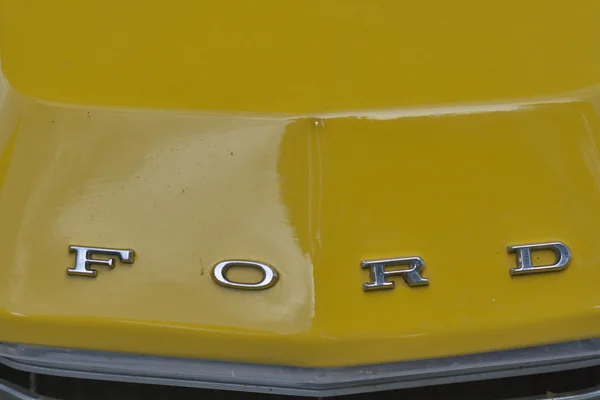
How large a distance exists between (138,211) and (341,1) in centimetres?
62

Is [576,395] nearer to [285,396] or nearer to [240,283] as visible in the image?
[285,396]

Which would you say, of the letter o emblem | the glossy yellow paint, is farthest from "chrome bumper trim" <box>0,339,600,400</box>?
the letter o emblem

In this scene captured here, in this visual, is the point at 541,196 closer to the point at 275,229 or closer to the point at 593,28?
the point at 593,28

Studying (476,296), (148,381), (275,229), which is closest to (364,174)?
(275,229)

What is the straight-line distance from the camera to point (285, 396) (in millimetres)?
1431

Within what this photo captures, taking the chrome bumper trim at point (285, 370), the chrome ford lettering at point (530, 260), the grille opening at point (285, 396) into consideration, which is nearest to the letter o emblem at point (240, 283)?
the chrome bumper trim at point (285, 370)

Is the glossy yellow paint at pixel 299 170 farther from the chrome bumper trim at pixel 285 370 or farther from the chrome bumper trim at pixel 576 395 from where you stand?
the chrome bumper trim at pixel 576 395

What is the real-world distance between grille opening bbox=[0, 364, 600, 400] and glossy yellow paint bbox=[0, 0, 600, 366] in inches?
7.7

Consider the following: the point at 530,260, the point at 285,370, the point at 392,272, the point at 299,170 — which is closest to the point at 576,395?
the point at 530,260

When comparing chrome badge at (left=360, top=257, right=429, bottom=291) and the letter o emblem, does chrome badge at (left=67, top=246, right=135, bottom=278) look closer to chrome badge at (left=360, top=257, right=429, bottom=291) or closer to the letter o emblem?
the letter o emblem

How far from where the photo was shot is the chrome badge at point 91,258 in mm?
1300

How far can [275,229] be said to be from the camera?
130 cm

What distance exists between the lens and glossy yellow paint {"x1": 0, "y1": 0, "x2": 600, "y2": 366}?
1289 millimetres

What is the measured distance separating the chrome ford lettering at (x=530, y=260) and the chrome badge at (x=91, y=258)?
0.76m
